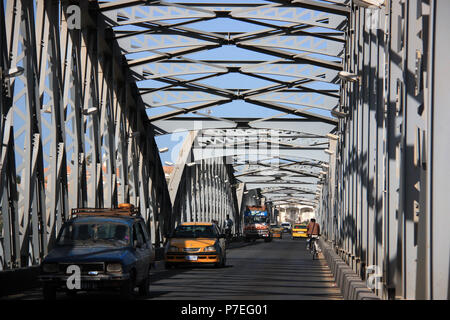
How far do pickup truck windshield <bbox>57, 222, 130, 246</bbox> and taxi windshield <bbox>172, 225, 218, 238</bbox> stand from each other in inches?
453

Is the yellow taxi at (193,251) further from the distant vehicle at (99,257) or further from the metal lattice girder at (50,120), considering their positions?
the distant vehicle at (99,257)

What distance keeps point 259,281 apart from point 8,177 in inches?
249

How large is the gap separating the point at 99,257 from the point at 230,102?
987 inches

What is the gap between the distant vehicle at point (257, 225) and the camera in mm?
73250

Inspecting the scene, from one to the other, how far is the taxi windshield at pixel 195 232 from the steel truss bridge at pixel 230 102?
5.08 ft

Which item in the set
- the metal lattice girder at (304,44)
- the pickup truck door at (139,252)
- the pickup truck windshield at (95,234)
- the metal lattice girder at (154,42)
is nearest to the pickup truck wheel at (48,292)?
the pickup truck windshield at (95,234)

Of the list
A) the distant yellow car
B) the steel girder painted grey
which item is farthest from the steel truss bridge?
the distant yellow car

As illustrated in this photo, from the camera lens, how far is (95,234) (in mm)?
15102

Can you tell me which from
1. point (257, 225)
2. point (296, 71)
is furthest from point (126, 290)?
point (257, 225)

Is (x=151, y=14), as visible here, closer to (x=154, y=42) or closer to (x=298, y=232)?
(x=154, y=42)

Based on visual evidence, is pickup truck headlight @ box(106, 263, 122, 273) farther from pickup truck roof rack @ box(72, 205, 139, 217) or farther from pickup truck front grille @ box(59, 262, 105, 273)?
pickup truck roof rack @ box(72, 205, 139, 217)

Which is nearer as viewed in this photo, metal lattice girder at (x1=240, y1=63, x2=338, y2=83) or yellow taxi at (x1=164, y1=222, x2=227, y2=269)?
yellow taxi at (x1=164, y1=222, x2=227, y2=269)

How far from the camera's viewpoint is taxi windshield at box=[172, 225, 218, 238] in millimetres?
26703
